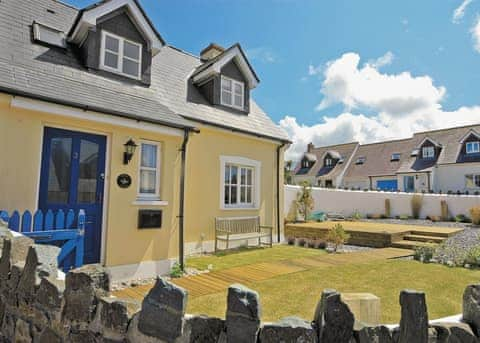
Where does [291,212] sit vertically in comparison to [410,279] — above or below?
above

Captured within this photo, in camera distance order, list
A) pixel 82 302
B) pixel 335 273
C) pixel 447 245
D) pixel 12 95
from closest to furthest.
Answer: pixel 82 302, pixel 12 95, pixel 335 273, pixel 447 245

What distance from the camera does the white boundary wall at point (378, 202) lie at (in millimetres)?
20203

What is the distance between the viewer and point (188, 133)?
7.46 meters

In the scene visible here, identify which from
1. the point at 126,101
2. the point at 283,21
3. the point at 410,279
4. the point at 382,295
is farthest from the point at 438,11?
the point at 126,101

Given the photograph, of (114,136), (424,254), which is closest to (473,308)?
(114,136)

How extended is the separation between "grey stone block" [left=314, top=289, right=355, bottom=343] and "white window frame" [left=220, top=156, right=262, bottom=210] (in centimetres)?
812

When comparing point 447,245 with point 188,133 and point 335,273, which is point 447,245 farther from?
point 188,133

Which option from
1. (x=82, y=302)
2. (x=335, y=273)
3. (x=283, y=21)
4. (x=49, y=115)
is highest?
(x=283, y=21)

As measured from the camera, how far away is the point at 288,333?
1979mm

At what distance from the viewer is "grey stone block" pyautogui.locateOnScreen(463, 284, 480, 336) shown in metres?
2.31

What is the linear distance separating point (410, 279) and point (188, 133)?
646 cm

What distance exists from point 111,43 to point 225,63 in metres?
4.46

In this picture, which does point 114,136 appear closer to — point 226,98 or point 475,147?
point 226,98

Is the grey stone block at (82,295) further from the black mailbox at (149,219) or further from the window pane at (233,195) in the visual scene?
the window pane at (233,195)
